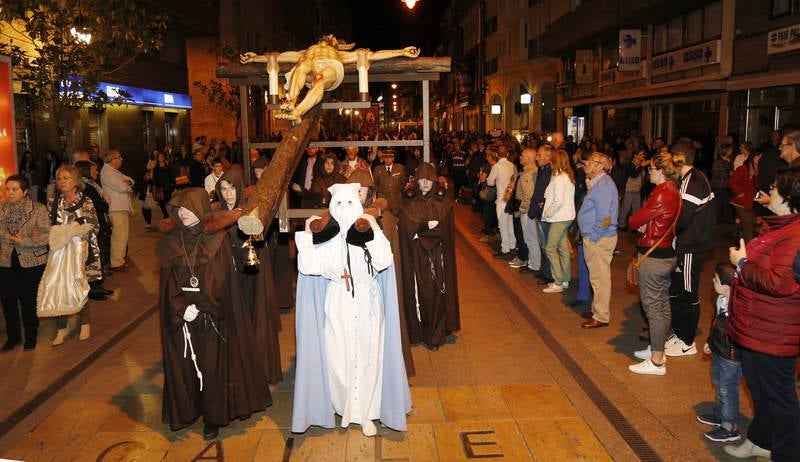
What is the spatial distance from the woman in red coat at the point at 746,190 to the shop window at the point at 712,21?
28.3 ft

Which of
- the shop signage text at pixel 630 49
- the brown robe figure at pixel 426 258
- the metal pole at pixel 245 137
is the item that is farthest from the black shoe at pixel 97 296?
the shop signage text at pixel 630 49

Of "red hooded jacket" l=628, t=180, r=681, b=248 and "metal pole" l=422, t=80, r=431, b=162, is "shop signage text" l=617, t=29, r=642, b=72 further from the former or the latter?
"red hooded jacket" l=628, t=180, r=681, b=248

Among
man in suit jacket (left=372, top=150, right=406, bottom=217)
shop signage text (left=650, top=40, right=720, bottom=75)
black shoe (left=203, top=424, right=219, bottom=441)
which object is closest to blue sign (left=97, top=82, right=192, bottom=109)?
man in suit jacket (left=372, top=150, right=406, bottom=217)

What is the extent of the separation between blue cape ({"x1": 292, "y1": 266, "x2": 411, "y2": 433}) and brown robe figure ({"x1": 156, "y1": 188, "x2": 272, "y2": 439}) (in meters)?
0.49

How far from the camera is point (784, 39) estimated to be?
15680 millimetres

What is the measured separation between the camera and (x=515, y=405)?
6.01m

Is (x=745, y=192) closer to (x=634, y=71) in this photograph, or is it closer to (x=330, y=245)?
(x=330, y=245)

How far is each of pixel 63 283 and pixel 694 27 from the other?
19.6 m

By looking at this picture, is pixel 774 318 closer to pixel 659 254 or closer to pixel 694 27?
pixel 659 254

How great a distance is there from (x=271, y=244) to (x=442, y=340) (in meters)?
2.90

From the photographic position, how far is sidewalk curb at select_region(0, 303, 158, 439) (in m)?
5.87

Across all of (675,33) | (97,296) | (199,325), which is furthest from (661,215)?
(675,33)

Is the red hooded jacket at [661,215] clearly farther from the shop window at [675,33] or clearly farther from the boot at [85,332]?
the shop window at [675,33]

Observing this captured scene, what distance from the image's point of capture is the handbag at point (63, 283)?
24.2 ft
